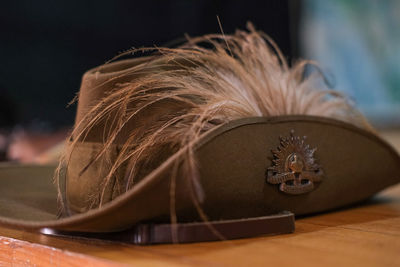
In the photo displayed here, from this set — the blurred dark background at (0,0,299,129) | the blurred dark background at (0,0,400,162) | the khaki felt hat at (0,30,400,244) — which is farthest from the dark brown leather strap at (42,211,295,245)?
the blurred dark background at (0,0,299,129)

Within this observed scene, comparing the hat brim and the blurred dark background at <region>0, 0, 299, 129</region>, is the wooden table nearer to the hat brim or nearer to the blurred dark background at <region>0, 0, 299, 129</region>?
the hat brim

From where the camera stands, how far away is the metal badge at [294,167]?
748 millimetres

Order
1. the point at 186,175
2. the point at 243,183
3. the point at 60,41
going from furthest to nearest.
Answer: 1. the point at 60,41
2. the point at 243,183
3. the point at 186,175

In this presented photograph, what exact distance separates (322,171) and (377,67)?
5.39 feet

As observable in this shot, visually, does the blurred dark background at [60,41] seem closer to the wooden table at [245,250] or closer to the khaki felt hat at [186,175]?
the khaki felt hat at [186,175]

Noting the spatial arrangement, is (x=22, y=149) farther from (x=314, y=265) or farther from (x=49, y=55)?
(x=314, y=265)

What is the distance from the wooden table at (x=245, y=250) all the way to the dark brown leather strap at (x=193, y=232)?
0.01 meters

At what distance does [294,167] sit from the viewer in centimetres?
76

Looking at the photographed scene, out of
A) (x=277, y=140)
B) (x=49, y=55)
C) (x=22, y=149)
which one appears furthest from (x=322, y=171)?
(x=49, y=55)

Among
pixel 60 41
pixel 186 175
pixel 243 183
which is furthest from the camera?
pixel 60 41

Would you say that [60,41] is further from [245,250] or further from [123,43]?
[245,250]

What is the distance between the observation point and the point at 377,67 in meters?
2.31

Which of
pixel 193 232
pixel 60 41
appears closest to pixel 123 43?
pixel 60 41

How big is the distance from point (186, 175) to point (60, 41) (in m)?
2.17
